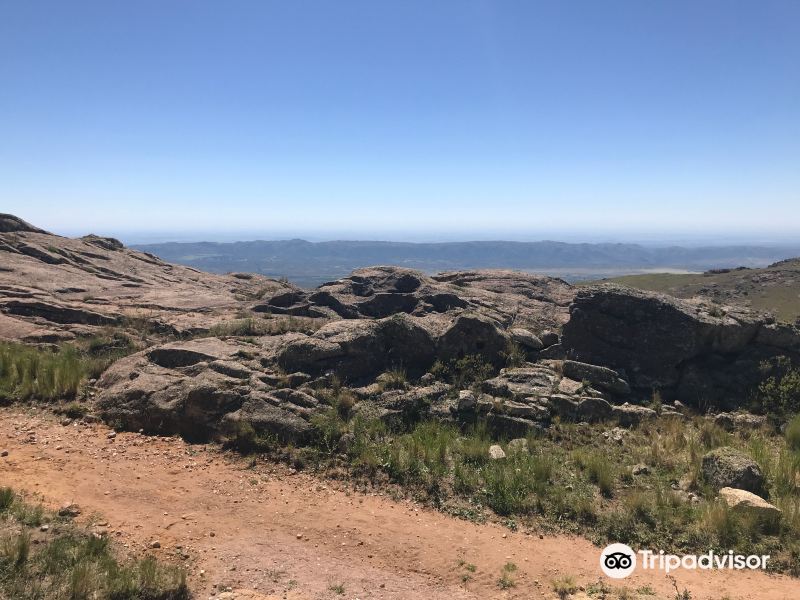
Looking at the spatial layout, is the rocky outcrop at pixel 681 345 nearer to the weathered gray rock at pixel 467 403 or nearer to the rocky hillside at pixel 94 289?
the weathered gray rock at pixel 467 403

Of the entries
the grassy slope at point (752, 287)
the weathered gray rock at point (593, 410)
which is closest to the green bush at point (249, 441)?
the weathered gray rock at point (593, 410)

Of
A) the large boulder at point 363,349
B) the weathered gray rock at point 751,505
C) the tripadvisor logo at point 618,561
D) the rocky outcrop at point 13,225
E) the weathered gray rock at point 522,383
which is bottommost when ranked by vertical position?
the tripadvisor logo at point 618,561

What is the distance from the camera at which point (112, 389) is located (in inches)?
521

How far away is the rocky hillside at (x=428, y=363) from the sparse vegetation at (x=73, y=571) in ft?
14.8

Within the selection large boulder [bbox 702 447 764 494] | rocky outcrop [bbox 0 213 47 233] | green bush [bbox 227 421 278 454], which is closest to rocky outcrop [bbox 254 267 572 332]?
large boulder [bbox 702 447 764 494]

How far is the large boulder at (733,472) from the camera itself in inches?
385

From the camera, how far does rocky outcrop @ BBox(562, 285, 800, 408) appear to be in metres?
14.9

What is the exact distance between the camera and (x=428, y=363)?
15.6m

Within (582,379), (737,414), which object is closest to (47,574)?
(582,379)

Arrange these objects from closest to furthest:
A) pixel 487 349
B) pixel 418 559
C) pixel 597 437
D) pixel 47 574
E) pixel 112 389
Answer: pixel 47 574
pixel 418 559
pixel 597 437
pixel 112 389
pixel 487 349

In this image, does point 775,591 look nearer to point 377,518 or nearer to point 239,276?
point 377,518

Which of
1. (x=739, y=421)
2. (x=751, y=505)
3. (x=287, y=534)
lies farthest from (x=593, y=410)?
(x=287, y=534)

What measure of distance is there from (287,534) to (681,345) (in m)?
13.6

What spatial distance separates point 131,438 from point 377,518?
266 inches
